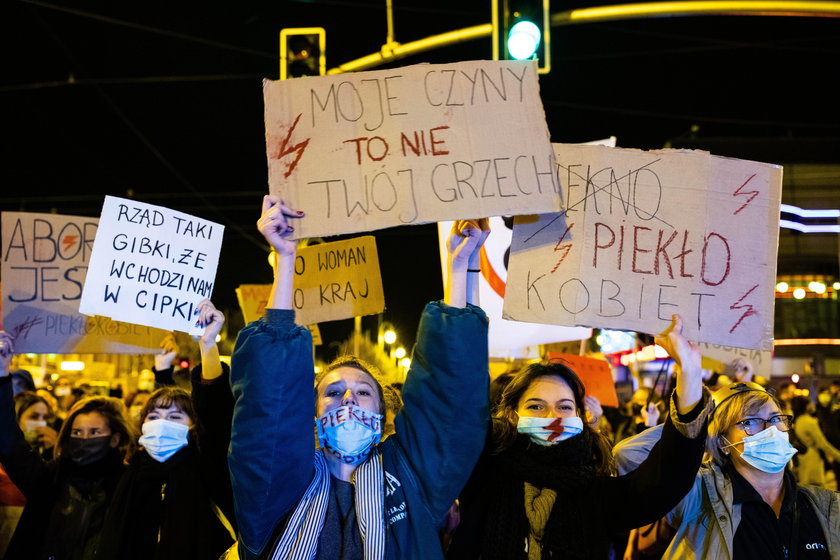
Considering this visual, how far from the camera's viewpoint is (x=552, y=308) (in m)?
3.40

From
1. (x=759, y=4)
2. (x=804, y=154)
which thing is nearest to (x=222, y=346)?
(x=804, y=154)

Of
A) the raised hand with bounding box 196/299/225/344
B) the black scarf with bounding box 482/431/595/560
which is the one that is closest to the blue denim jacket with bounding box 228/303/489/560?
the black scarf with bounding box 482/431/595/560

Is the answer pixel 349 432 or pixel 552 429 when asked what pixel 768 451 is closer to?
pixel 552 429

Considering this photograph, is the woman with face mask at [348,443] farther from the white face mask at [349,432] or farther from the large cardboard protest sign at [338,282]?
the large cardboard protest sign at [338,282]

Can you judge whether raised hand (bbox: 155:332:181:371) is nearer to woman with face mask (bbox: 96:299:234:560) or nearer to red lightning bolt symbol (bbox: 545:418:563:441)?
woman with face mask (bbox: 96:299:234:560)

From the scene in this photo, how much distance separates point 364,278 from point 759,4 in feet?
13.9

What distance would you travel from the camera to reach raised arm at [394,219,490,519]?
2.73 metres

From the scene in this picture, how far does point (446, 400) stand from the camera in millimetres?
2762

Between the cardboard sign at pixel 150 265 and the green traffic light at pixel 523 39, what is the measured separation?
3476 mm

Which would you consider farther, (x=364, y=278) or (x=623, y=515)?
(x=364, y=278)

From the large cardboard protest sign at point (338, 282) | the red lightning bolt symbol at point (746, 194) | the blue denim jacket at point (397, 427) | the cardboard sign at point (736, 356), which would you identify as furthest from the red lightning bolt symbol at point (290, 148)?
the cardboard sign at point (736, 356)

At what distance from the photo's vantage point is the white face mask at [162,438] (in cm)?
417

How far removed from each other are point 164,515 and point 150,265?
1311 mm

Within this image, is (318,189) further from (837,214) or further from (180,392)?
(837,214)
